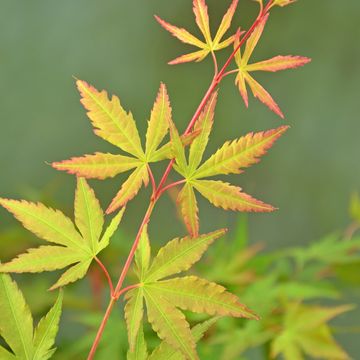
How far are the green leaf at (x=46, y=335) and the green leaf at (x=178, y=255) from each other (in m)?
0.03

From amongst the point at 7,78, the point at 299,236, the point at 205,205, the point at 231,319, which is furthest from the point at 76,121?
the point at 231,319

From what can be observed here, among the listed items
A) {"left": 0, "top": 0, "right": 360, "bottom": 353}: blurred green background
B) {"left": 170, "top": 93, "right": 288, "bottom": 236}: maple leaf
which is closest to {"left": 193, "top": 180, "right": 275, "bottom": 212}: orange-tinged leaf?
{"left": 170, "top": 93, "right": 288, "bottom": 236}: maple leaf

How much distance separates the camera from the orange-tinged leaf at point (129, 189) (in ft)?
0.72

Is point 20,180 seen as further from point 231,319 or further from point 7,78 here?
point 231,319

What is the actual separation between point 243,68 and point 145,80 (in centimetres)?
95

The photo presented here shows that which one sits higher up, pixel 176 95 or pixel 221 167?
pixel 221 167

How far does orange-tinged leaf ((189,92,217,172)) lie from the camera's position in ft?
0.72

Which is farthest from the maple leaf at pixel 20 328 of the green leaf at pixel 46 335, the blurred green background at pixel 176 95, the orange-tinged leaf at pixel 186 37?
the blurred green background at pixel 176 95

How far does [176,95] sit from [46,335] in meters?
0.94

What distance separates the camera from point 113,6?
1138 millimetres

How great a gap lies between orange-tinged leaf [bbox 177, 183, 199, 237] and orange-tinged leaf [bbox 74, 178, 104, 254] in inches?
1.2

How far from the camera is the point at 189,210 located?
217mm

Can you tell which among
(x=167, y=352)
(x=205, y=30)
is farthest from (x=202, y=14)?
(x=167, y=352)

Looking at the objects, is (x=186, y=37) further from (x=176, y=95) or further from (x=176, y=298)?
(x=176, y=95)
